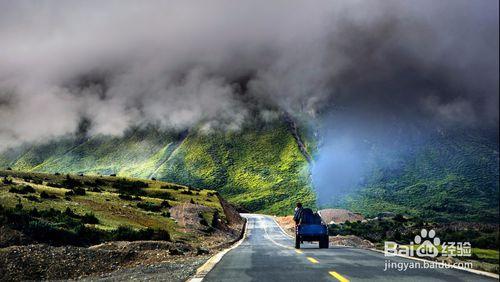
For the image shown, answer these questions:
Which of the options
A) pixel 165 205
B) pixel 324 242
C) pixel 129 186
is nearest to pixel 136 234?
pixel 324 242

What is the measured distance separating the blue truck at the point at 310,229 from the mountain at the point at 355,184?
8873 centimetres

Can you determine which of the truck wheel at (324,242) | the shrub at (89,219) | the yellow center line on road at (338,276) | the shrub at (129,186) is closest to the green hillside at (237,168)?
the shrub at (129,186)

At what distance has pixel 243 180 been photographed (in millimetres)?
162500

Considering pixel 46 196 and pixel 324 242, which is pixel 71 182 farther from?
pixel 324 242

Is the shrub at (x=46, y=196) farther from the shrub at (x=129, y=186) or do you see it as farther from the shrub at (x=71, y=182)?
the shrub at (x=129, y=186)

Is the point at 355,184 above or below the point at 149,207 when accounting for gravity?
above

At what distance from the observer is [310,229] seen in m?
25.3

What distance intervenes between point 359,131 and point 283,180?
2113 inches

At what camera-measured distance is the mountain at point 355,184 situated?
125938 millimetres

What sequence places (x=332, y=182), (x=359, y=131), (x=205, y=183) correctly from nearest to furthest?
(x=332, y=182) < (x=205, y=183) < (x=359, y=131)

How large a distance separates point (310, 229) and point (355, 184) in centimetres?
12766

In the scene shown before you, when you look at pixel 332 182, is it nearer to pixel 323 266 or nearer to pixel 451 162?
pixel 451 162

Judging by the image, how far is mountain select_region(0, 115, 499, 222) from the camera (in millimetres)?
125938

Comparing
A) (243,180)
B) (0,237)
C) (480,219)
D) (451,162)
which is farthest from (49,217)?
(451,162)
